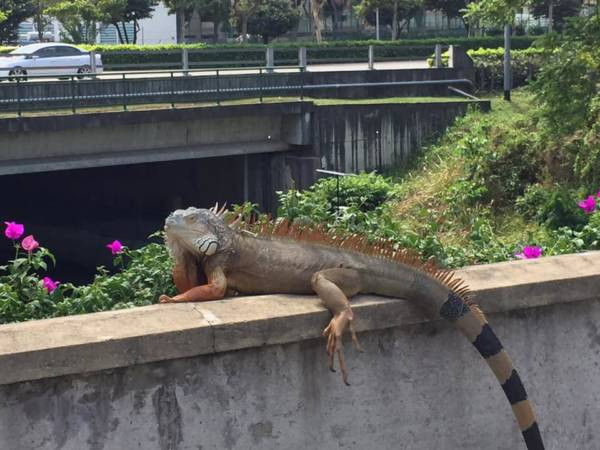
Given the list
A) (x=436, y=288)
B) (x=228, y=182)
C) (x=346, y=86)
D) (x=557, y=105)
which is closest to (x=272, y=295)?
(x=436, y=288)

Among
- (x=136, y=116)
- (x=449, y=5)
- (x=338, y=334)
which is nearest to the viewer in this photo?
(x=338, y=334)

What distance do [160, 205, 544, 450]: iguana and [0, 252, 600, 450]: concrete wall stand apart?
11 cm

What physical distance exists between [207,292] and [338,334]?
2.25 feet

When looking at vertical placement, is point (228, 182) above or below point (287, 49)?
below

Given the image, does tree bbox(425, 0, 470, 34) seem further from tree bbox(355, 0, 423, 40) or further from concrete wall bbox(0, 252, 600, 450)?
concrete wall bbox(0, 252, 600, 450)

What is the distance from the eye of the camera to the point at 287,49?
39625 mm

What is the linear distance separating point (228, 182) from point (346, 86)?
425 cm

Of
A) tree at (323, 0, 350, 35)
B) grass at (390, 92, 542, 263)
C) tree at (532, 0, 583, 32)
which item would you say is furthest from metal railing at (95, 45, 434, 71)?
tree at (323, 0, 350, 35)

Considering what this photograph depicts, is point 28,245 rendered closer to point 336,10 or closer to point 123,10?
point 123,10

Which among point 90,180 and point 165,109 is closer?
point 165,109

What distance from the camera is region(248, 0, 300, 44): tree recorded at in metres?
58.4

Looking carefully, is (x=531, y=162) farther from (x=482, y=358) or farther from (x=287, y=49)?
(x=287, y=49)

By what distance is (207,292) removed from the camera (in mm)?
5211

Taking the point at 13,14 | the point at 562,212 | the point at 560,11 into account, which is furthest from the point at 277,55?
the point at 562,212
